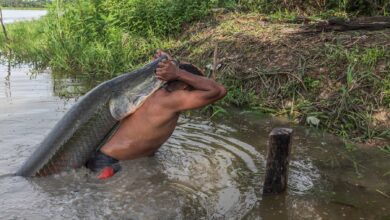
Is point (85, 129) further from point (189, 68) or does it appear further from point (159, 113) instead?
point (189, 68)

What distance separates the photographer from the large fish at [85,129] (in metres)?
3.83

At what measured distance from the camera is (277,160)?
3326 mm

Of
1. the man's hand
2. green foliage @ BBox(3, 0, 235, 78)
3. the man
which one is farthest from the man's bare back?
green foliage @ BBox(3, 0, 235, 78)

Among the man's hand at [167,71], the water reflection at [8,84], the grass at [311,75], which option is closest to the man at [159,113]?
the man's hand at [167,71]

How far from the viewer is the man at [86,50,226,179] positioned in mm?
3704

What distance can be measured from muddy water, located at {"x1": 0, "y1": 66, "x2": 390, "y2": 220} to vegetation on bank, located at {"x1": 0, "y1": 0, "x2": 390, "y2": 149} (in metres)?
0.52

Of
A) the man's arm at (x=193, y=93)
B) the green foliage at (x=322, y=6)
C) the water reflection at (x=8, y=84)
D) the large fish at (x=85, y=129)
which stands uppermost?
the green foliage at (x=322, y=6)

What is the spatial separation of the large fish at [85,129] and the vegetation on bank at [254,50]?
215 centimetres

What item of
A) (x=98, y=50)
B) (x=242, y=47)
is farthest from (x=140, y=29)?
(x=242, y=47)

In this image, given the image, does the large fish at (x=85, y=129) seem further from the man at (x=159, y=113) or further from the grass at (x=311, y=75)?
the grass at (x=311, y=75)

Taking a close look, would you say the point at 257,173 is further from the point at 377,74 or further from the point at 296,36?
the point at 296,36

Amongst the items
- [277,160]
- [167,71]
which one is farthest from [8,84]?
[277,160]

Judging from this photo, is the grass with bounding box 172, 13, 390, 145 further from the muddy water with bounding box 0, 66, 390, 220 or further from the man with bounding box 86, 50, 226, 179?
the man with bounding box 86, 50, 226, 179

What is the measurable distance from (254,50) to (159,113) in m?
3.39
